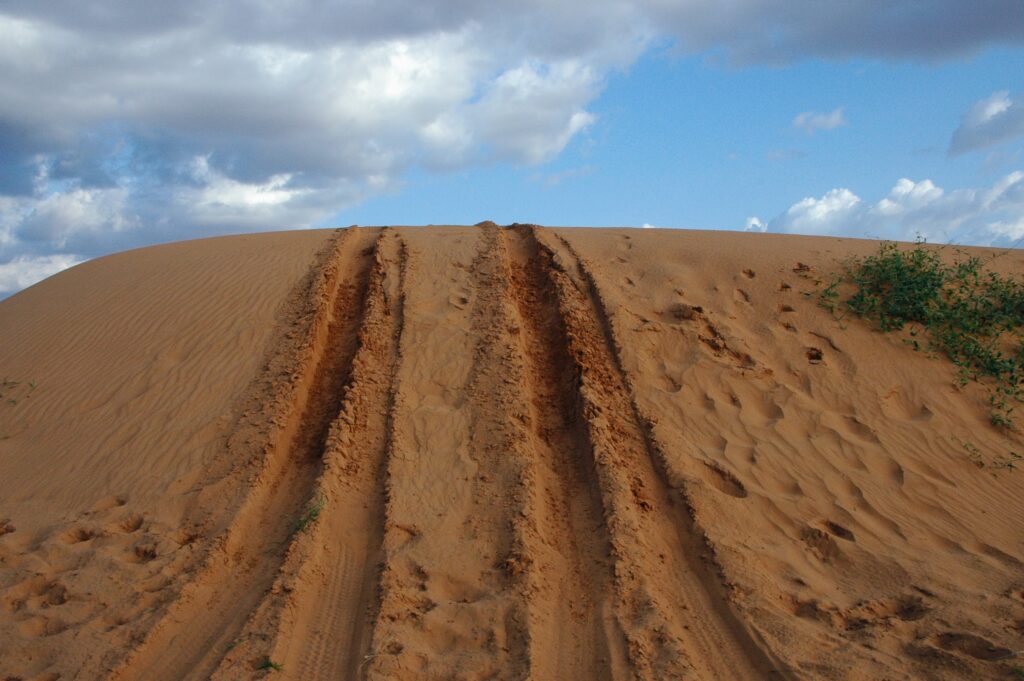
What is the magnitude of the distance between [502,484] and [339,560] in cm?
122

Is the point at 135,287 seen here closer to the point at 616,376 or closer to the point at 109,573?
the point at 109,573

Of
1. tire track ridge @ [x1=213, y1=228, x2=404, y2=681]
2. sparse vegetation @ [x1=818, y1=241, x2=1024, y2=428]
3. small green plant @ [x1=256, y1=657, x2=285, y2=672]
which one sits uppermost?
sparse vegetation @ [x1=818, y1=241, x2=1024, y2=428]

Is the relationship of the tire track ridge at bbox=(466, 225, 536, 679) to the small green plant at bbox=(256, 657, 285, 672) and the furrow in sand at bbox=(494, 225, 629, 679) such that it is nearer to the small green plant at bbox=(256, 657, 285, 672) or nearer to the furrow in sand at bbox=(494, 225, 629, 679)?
the furrow in sand at bbox=(494, 225, 629, 679)

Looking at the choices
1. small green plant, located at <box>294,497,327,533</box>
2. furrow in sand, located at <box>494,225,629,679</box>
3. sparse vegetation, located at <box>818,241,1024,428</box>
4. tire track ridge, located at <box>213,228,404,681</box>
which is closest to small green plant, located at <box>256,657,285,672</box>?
tire track ridge, located at <box>213,228,404,681</box>

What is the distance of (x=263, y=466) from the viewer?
5395 mm

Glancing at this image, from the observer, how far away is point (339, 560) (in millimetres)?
4508

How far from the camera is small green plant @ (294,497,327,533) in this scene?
15.5 feet

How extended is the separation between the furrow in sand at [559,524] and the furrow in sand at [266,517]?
5.24ft

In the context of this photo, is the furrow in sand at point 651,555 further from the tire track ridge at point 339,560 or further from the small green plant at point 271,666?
the small green plant at point 271,666

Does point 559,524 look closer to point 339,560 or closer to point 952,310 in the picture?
point 339,560

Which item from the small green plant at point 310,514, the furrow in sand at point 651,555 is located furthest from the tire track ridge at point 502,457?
the small green plant at point 310,514

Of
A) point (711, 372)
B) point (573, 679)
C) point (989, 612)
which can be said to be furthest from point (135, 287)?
point (989, 612)

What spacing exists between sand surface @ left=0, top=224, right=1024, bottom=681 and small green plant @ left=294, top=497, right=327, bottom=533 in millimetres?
36

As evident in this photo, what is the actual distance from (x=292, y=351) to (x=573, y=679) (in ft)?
14.5
